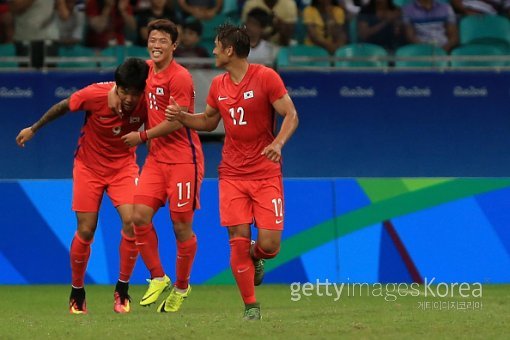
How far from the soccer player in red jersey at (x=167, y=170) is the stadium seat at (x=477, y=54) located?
778 centimetres

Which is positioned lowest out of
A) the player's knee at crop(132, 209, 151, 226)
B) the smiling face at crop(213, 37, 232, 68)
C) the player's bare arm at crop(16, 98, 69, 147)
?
the player's knee at crop(132, 209, 151, 226)

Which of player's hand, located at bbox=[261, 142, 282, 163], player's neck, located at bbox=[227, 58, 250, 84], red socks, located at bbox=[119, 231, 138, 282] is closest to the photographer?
player's hand, located at bbox=[261, 142, 282, 163]

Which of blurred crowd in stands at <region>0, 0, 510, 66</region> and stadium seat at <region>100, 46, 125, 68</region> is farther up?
blurred crowd in stands at <region>0, 0, 510, 66</region>

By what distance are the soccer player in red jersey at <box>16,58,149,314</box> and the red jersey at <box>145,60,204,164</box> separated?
16 centimetres

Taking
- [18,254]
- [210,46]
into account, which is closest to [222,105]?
[18,254]

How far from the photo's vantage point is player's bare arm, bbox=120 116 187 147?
10714 millimetres

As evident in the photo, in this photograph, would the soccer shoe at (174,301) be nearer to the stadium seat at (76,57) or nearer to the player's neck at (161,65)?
the player's neck at (161,65)

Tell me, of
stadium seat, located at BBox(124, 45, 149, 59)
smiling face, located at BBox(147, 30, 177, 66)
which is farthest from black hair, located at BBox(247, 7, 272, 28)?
smiling face, located at BBox(147, 30, 177, 66)

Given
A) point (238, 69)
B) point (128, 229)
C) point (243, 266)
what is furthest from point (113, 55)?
point (243, 266)

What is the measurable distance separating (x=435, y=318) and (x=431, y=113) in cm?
864

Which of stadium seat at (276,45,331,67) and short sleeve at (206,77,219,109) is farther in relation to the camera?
stadium seat at (276,45,331,67)

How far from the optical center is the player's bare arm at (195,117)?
33.7 feet

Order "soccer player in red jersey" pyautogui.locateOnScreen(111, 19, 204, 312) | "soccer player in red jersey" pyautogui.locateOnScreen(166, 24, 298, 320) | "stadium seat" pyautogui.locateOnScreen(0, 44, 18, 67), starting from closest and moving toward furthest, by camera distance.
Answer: "soccer player in red jersey" pyautogui.locateOnScreen(166, 24, 298, 320), "soccer player in red jersey" pyautogui.locateOnScreen(111, 19, 204, 312), "stadium seat" pyautogui.locateOnScreen(0, 44, 18, 67)

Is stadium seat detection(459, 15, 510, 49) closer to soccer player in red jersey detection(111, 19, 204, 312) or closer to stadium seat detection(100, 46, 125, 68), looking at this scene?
stadium seat detection(100, 46, 125, 68)
